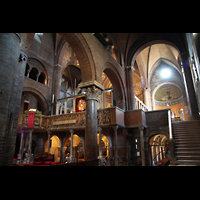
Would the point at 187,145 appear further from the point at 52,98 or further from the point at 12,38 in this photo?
the point at 52,98

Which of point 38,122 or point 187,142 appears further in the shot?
point 38,122

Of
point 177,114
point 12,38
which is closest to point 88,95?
point 12,38

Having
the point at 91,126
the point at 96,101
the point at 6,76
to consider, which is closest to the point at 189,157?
the point at 91,126

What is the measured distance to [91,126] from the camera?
816 cm

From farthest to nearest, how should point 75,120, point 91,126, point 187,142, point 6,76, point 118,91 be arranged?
point 118,91
point 75,120
point 187,142
point 91,126
point 6,76

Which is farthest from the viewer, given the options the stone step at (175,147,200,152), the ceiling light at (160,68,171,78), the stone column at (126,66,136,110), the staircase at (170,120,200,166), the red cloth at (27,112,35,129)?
the ceiling light at (160,68,171,78)

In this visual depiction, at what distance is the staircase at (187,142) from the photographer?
7.67 metres

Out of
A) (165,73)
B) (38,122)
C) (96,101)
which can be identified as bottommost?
(38,122)

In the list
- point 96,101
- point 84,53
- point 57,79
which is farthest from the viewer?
point 57,79

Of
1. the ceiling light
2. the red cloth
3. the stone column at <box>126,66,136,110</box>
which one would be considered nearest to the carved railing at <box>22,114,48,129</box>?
the red cloth

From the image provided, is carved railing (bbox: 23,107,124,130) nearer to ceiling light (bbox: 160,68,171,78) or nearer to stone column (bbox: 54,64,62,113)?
stone column (bbox: 54,64,62,113)

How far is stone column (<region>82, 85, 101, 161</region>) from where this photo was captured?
785cm

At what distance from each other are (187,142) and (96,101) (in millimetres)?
5456

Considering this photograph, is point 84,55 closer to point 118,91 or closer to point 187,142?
point 118,91
